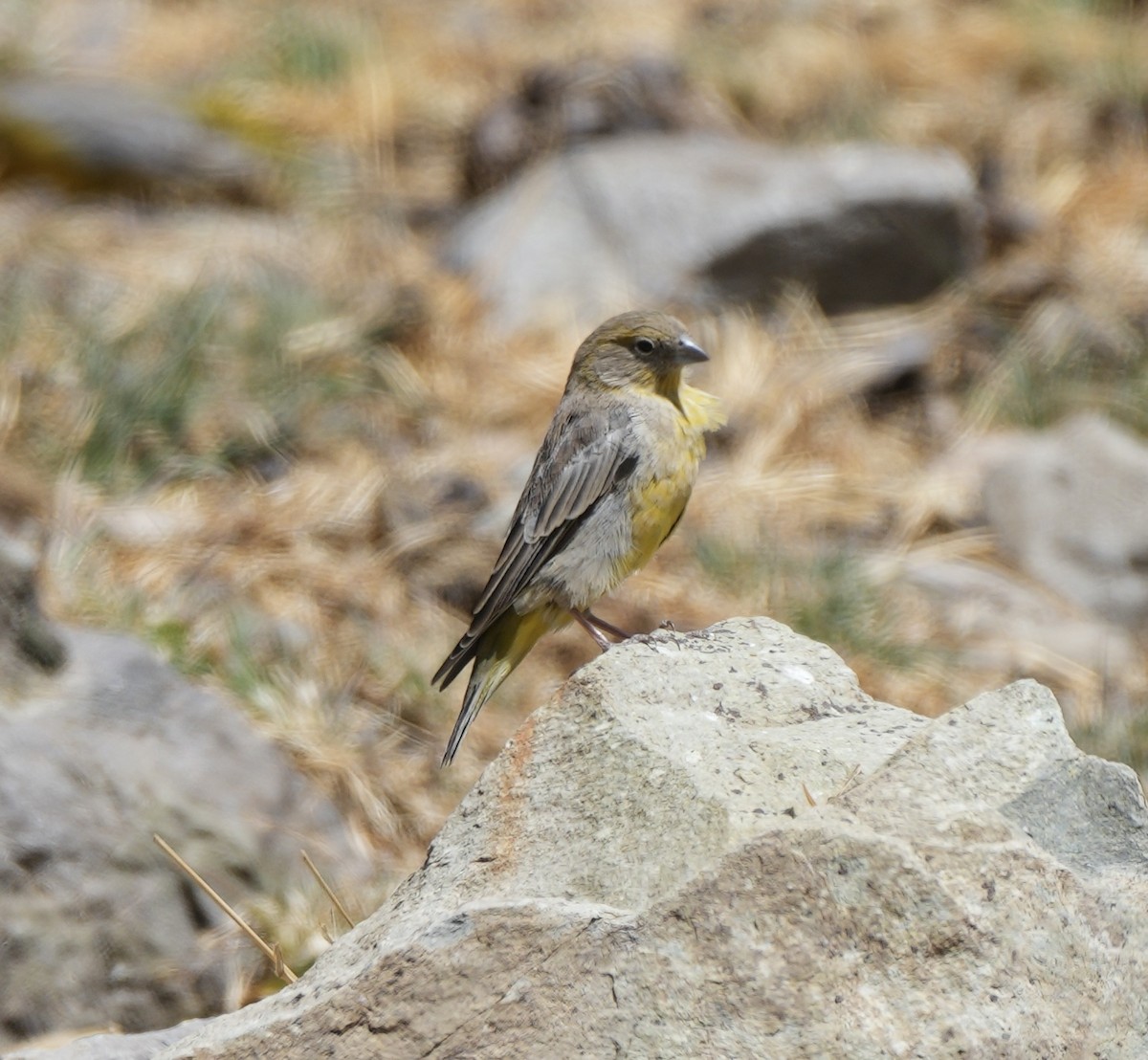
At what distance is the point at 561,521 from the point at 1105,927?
8.60 ft

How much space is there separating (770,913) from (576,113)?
8.65 metres

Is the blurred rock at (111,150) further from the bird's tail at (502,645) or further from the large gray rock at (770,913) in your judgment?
the large gray rock at (770,913)

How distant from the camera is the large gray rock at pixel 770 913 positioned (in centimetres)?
293

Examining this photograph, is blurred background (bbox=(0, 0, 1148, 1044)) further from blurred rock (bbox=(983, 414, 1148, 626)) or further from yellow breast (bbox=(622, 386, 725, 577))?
yellow breast (bbox=(622, 386, 725, 577))

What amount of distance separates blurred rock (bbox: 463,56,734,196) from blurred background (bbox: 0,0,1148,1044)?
0.03 metres

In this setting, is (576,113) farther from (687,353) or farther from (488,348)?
(687,353)

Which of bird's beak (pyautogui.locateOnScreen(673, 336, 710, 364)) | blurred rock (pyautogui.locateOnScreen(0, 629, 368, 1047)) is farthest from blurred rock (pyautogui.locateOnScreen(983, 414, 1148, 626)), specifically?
blurred rock (pyautogui.locateOnScreen(0, 629, 368, 1047))

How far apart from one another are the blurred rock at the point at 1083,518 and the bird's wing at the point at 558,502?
3671 mm

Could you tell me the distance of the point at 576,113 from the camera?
430 inches

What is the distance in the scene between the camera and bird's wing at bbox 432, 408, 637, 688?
5285 mm

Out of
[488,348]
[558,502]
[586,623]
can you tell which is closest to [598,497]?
[558,502]

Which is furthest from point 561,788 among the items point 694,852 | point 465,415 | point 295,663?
point 465,415

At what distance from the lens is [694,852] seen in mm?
3076

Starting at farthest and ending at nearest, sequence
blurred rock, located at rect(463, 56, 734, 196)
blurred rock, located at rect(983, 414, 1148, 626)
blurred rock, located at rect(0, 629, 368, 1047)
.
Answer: blurred rock, located at rect(463, 56, 734, 196), blurred rock, located at rect(983, 414, 1148, 626), blurred rock, located at rect(0, 629, 368, 1047)
